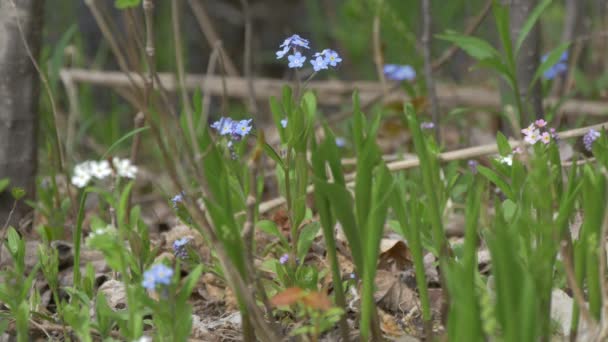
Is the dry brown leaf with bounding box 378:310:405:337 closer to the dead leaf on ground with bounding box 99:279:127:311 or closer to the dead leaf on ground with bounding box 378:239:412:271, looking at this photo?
the dead leaf on ground with bounding box 378:239:412:271

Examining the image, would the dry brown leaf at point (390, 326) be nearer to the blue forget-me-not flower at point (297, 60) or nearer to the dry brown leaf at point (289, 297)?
the dry brown leaf at point (289, 297)

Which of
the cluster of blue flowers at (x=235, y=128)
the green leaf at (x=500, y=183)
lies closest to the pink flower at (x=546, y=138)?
the green leaf at (x=500, y=183)

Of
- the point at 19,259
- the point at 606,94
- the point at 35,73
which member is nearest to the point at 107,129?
the point at 35,73

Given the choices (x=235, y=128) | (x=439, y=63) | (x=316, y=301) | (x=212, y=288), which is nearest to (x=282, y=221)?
(x=212, y=288)

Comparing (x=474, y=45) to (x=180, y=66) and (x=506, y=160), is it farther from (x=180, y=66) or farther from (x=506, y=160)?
(x=180, y=66)

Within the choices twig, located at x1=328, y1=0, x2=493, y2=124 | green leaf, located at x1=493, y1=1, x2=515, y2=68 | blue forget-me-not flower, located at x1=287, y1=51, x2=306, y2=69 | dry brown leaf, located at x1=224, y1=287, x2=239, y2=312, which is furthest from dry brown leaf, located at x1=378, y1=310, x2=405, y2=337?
twig, located at x1=328, y1=0, x2=493, y2=124

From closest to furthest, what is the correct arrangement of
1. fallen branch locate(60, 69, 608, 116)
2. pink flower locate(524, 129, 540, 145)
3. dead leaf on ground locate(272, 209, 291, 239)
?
pink flower locate(524, 129, 540, 145), dead leaf on ground locate(272, 209, 291, 239), fallen branch locate(60, 69, 608, 116)
